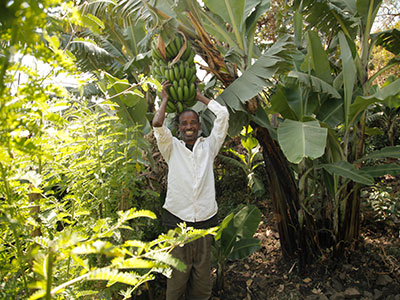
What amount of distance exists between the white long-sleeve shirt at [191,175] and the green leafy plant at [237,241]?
0.76 meters

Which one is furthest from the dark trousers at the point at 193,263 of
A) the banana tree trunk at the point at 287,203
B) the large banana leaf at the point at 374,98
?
the large banana leaf at the point at 374,98

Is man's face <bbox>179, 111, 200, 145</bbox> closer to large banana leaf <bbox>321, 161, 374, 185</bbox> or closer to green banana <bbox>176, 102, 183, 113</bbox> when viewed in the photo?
green banana <bbox>176, 102, 183, 113</bbox>

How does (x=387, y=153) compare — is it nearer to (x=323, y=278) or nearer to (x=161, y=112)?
(x=323, y=278)

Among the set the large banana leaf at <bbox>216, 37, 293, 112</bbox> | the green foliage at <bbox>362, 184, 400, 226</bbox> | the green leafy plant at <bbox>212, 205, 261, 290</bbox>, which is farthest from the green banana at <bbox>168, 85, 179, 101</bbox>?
the green foliage at <bbox>362, 184, 400, 226</bbox>

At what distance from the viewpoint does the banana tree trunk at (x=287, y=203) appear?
10.7 feet

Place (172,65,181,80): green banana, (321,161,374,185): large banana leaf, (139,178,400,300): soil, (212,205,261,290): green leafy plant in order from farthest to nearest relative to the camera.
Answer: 1. (212,205,261,290): green leafy plant
2. (139,178,400,300): soil
3. (321,161,374,185): large banana leaf
4. (172,65,181,80): green banana

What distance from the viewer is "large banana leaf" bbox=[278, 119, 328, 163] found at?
2.31 m

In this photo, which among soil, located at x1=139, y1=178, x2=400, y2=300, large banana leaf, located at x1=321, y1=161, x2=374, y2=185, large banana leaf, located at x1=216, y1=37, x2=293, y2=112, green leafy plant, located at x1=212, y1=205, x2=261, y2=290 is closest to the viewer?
large banana leaf, located at x1=216, y1=37, x2=293, y2=112

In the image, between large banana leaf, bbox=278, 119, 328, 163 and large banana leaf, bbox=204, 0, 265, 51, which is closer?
large banana leaf, bbox=278, 119, 328, 163

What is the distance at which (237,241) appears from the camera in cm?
321

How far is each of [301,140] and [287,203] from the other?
1175 mm

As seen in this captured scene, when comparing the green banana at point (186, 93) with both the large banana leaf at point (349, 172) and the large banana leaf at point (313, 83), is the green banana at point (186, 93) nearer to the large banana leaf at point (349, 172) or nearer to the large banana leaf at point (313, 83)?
the large banana leaf at point (313, 83)

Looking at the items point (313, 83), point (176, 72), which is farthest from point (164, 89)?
point (313, 83)

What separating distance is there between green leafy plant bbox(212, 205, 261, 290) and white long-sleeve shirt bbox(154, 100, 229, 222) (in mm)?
760
